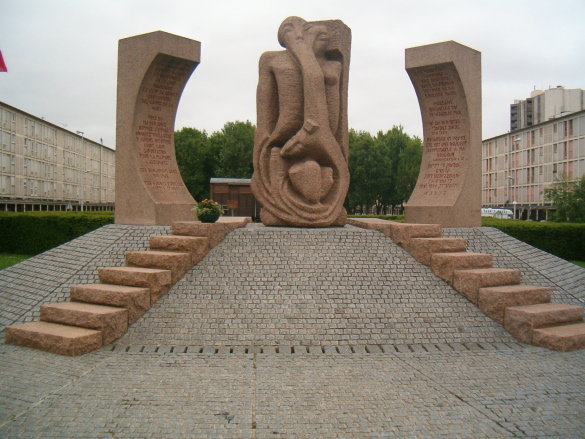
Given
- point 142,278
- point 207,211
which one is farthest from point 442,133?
point 142,278

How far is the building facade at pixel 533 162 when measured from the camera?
116 feet

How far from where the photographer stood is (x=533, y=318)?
5.82 meters

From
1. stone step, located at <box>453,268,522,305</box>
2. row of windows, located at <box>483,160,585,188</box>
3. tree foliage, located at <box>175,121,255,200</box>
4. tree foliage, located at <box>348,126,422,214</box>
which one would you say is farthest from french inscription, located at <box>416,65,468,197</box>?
row of windows, located at <box>483,160,585,188</box>

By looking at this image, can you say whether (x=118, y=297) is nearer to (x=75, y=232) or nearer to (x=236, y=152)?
(x=75, y=232)

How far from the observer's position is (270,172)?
28.9 feet

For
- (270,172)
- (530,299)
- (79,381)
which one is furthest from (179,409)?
(270,172)

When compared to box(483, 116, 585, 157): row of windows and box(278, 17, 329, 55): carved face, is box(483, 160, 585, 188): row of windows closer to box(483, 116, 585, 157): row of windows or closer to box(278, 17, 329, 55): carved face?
box(483, 116, 585, 157): row of windows

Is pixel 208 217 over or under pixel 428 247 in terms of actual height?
over

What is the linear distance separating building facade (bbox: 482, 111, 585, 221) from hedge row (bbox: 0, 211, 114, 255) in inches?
1155

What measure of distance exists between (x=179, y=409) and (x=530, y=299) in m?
4.97

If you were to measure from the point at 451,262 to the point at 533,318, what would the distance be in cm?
133

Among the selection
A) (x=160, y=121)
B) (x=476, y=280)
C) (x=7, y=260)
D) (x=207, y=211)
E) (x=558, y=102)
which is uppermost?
(x=558, y=102)

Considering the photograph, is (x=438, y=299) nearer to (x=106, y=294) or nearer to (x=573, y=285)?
(x=573, y=285)

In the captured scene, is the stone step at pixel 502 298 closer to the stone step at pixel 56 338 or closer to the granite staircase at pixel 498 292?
A: the granite staircase at pixel 498 292
